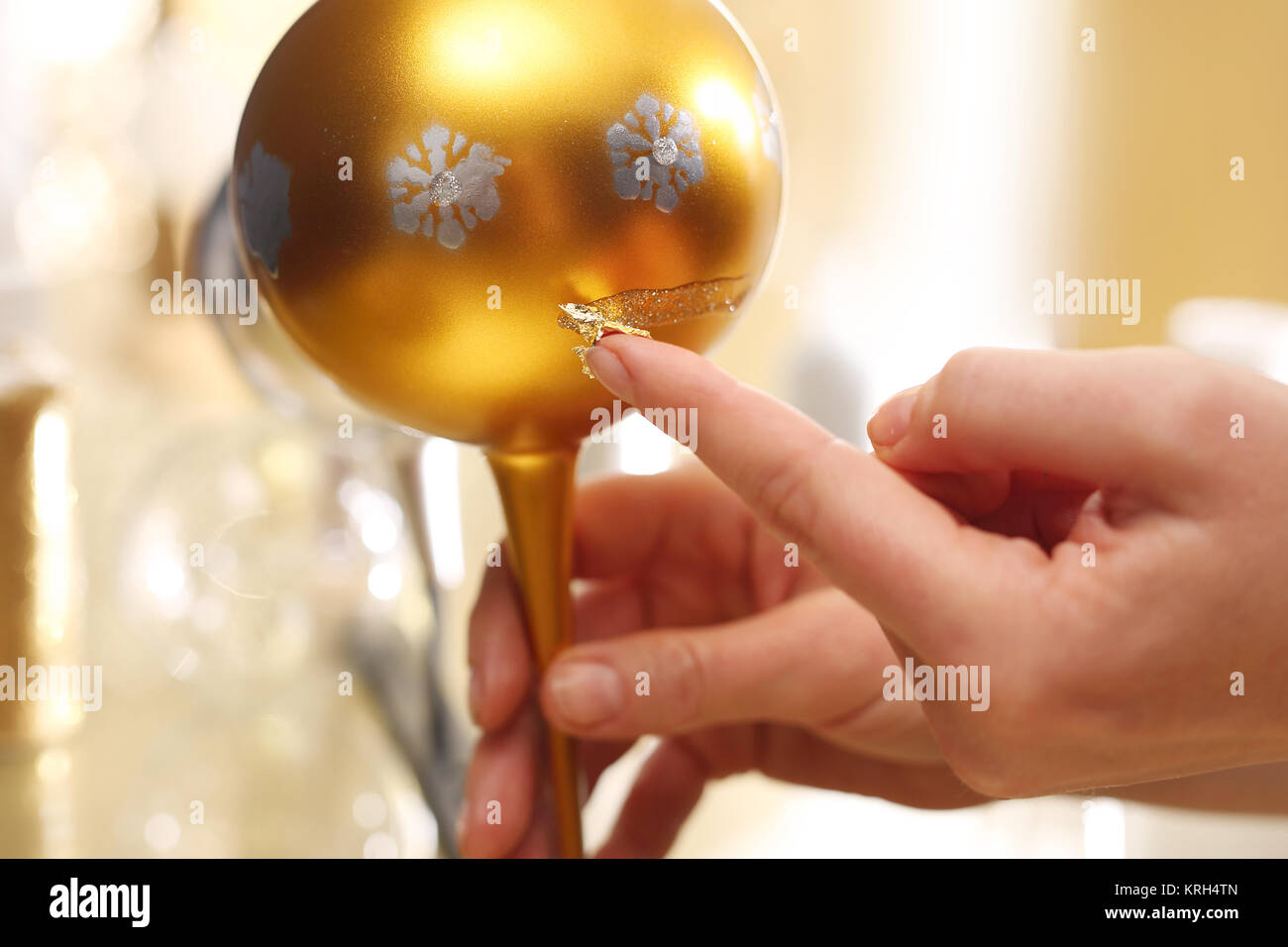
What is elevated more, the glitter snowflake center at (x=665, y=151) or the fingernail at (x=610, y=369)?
the glitter snowflake center at (x=665, y=151)

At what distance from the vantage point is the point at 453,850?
23.5 inches

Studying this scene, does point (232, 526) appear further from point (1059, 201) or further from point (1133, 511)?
point (1059, 201)

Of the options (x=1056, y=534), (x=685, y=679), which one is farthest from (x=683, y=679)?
(x=1056, y=534)

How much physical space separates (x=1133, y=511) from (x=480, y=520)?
0.46 metres

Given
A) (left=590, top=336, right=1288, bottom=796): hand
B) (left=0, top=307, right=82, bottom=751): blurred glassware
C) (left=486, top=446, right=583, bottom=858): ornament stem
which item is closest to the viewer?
(left=590, top=336, right=1288, bottom=796): hand

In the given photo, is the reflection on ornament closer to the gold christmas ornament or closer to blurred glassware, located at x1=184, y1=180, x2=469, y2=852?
the gold christmas ornament

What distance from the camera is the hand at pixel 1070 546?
0.30m

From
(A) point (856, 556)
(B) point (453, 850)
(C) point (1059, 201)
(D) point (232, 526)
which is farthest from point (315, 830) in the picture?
(C) point (1059, 201)

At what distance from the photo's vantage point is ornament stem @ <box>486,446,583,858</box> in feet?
1.51

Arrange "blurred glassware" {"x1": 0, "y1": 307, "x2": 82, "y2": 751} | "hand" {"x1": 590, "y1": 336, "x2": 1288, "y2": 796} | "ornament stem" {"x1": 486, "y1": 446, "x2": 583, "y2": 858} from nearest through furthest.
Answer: "hand" {"x1": 590, "y1": 336, "x2": 1288, "y2": 796} → "ornament stem" {"x1": 486, "y1": 446, "x2": 583, "y2": 858} → "blurred glassware" {"x1": 0, "y1": 307, "x2": 82, "y2": 751}

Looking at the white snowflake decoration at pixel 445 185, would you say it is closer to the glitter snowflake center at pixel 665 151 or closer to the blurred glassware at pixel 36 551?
the glitter snowflake center at pixel 665 151

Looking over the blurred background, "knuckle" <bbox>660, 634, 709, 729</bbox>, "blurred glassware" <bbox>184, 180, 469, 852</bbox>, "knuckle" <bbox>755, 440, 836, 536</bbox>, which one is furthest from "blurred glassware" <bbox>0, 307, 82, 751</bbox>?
"knuckle" <bbox>755, 440, 836, 536</bbox>

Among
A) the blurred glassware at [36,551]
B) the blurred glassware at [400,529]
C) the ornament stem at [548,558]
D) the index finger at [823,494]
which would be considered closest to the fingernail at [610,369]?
the index finger at [823,494]

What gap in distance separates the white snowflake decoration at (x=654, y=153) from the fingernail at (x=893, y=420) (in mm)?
99
